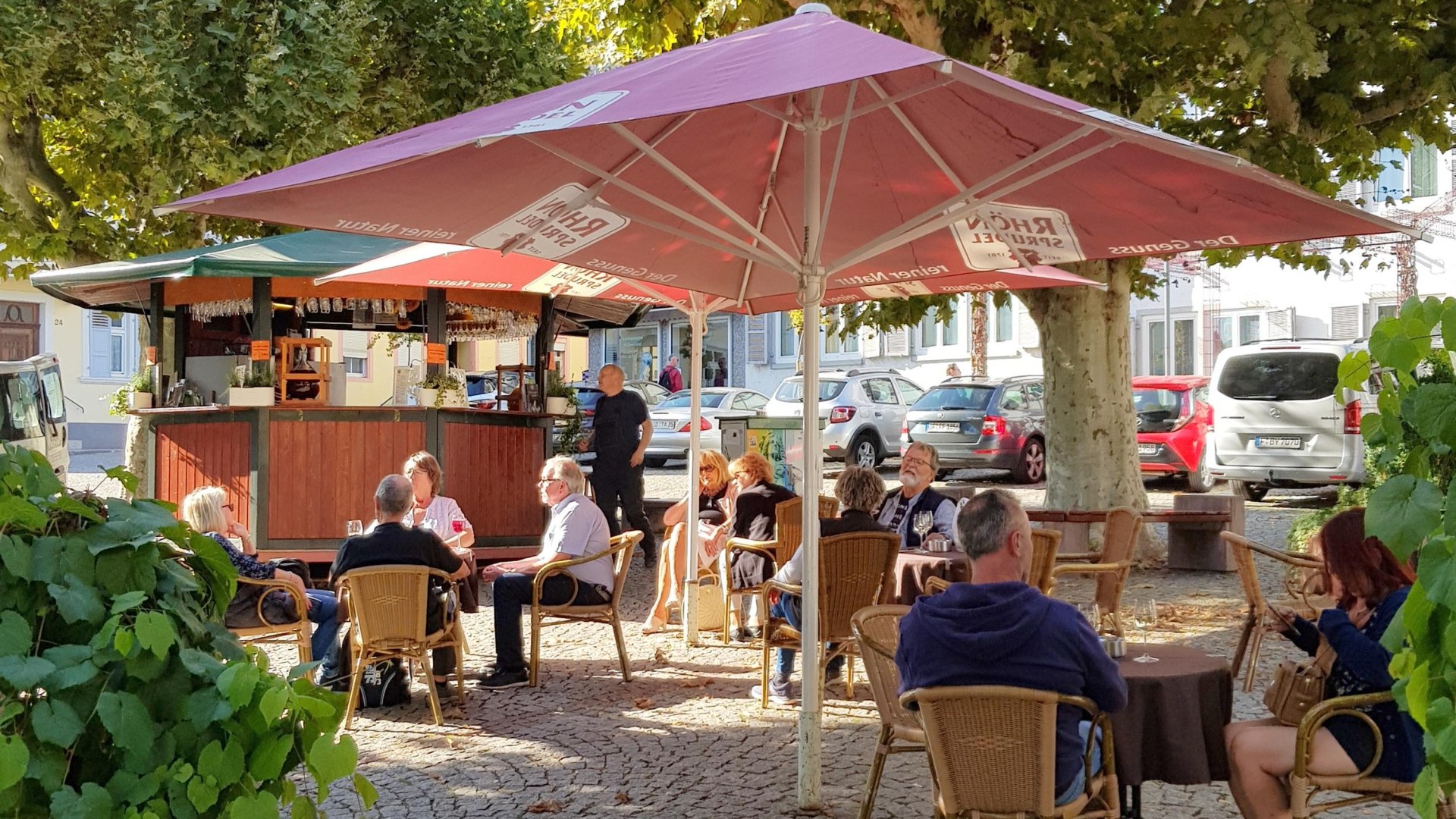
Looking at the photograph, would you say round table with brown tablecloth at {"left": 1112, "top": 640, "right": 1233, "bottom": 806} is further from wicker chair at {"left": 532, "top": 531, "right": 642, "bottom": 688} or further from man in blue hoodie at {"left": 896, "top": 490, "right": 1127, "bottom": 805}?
wicker chair at {"left": 532, "top": 531, "right": 642, "bottom": 688}

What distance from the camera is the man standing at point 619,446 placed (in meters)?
13.2

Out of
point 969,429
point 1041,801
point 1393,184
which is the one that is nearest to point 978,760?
point 1041,801

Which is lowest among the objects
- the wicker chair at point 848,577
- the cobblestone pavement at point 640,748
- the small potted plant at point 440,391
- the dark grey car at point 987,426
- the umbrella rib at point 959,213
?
the cobblestone pavement at point 640,748

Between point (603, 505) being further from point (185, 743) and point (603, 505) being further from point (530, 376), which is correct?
point (185, 743)

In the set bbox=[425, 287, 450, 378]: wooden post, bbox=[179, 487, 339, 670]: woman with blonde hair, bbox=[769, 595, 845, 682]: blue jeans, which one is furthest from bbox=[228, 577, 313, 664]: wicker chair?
bbox=[425, 287, 450, 378]: wooden post

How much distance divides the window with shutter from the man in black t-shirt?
29448 mm

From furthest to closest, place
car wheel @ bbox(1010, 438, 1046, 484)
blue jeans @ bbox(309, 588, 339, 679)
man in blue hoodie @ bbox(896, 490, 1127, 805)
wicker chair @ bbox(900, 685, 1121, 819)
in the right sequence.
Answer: car wheel @ bbox(1010, 438, 1046, 484) < blue jeans @ bbox(309, 588, 339, 679) < man in blue hoodie @ bbox(896, 490, 1127, 805) < wicker chair @ bbox(900, 685, 1121, 819)

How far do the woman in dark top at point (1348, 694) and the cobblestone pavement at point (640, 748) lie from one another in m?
1.16

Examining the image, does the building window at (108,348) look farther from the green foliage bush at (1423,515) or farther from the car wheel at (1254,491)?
the green foliage bush at (1423,515)

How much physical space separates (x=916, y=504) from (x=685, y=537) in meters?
2.14

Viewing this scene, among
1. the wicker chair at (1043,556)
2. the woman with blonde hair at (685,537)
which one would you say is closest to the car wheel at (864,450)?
the woman with blonde hair at (685,537)

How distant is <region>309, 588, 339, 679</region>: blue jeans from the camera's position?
7699 mm

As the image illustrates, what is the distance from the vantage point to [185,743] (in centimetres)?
296

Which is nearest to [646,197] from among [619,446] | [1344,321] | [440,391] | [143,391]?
[619,446]
